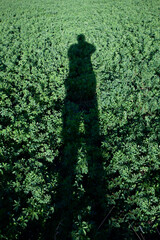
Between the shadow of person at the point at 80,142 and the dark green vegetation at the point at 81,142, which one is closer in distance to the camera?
the dark green vegetation at the point at 81,142

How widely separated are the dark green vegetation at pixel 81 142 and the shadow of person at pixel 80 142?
0.8 inches

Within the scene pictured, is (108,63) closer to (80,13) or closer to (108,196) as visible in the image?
(108,196)

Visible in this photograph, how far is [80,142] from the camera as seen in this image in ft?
12.6

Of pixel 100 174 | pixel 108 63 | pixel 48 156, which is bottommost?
pixel 100 174

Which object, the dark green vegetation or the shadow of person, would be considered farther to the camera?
the shadow of person

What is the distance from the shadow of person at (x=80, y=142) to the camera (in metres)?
2.88

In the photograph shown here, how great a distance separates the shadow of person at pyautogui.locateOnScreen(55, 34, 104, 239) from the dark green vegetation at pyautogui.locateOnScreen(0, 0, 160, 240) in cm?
2

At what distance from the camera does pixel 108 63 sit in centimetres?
642

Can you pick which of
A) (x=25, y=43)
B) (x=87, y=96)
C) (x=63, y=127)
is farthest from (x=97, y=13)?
(x=63, y=127)

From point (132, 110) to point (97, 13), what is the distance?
12.5m

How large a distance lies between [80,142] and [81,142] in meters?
0.04

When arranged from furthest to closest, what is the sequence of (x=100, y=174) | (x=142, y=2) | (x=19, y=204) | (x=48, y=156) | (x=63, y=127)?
(x=142, y=2)
(x=63, y=127)
(x=48, y=156)
(x=100, y=174)
(x=19, y=204)

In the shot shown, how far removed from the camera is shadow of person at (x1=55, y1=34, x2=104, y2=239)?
2885mm

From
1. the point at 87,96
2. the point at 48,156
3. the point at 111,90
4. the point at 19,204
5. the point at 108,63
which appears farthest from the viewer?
the point at 108,63
